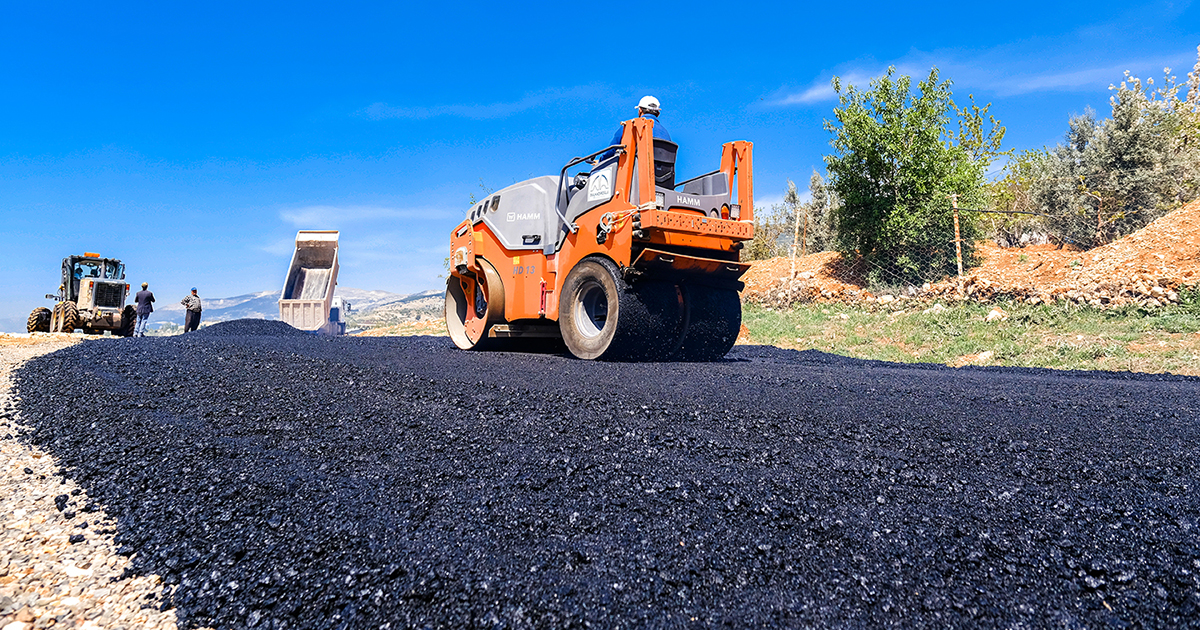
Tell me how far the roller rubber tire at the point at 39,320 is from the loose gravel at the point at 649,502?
48.9 ft

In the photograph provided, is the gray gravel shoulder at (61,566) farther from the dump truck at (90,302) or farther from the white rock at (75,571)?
the dump truck at (90,302)

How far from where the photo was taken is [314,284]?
56.4 feet

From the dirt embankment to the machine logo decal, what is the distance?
7777mm

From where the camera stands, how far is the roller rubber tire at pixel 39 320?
15320 mm

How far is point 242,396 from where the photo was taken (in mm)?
4078

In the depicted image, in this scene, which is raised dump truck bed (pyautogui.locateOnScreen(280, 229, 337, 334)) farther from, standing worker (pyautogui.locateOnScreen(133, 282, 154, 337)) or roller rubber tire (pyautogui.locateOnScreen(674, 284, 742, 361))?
roller rubber tire (pyautogui.locateOnScreen(674, 284, 742, 361))

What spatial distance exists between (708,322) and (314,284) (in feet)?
46.1

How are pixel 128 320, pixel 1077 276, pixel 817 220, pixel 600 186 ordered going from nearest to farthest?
pixel 600 186, pixel 1077 276, pixel 128 320, pixel 817 220

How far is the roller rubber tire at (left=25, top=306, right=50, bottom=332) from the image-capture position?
15320 millimetres

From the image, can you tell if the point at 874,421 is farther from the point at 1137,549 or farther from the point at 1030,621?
the point at 1030,621

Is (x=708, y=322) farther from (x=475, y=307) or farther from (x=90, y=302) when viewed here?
(x=90, y=302)

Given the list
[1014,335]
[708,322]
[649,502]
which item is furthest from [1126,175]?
[649,502]

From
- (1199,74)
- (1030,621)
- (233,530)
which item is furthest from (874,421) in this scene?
(1199,74)

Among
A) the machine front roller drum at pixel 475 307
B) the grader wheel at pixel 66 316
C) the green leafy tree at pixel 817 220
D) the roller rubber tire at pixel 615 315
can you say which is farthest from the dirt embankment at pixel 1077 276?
the grader wheel at pixel 66 316
